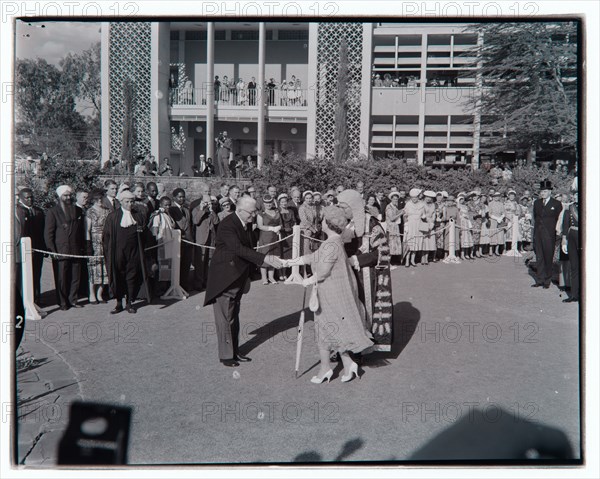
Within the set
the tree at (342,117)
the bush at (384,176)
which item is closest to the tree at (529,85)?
the bush at (384,176)

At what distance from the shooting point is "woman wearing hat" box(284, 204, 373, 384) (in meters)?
6.02

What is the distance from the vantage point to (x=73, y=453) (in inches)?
187

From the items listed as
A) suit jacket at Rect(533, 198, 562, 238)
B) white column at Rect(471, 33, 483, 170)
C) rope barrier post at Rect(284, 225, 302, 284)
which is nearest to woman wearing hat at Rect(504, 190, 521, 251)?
suit jacket at Rect(533, 198, 562, 238)

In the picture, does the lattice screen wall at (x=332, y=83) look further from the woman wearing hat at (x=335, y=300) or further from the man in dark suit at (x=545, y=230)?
the woman wearing hat at (x=335, y=300)

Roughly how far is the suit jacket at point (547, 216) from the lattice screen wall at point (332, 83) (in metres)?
8.46

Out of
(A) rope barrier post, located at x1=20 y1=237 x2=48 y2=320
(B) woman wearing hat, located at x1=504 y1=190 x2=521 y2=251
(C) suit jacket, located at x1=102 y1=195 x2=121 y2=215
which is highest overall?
(B) woman wearing hat, located at x1=504 y1=190 x2=521 y2=251

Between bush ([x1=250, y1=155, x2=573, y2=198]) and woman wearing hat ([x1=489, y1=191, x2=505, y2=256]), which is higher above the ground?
bush ([x1=250, y1=155, x2=573, y2=198])

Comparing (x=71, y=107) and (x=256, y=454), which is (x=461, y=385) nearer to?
(x=256, y=454)

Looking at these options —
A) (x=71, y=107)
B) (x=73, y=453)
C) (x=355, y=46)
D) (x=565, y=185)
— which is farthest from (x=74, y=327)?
(x=71, y=107)

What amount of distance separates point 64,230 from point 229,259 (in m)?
3.59

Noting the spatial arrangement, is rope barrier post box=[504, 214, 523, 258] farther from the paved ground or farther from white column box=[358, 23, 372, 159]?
the paved ground

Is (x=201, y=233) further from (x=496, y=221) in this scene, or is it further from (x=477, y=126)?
(x=477, y=126)

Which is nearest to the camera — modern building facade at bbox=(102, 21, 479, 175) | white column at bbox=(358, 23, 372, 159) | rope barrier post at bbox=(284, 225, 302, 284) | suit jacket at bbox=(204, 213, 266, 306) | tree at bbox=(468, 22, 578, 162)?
suit jacket at bbox=(204, 213, 266, 306)

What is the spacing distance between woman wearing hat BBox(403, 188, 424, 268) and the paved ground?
180 inches
